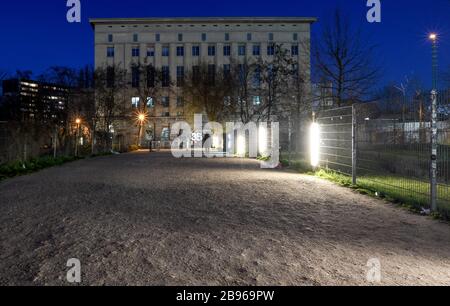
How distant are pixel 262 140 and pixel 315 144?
10.5m

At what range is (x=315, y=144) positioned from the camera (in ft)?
57.3

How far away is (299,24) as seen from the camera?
80.6 m

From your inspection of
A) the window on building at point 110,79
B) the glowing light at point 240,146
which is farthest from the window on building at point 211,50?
the glowing light at point 240,146

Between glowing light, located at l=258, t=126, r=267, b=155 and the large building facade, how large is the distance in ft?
170

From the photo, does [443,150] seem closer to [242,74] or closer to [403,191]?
[403,191]

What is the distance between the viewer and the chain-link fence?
7.84 m

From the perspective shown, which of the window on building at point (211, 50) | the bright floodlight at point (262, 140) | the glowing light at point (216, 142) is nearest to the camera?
the bright floodlight at point (262, 140)

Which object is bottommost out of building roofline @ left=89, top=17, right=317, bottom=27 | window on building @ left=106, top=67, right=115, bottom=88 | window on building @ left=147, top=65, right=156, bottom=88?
window on building @ left=106, top=67, right=115, bottom=88

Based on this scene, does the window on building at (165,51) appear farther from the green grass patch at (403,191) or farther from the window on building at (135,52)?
the green grass patch at (403,191)

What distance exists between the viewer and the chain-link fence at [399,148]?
7840 millimetres

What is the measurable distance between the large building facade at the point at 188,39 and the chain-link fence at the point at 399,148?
67601 mm

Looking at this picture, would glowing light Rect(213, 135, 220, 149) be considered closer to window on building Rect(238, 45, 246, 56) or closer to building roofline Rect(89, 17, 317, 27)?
window on building Rect(238, 45, 246, 56)

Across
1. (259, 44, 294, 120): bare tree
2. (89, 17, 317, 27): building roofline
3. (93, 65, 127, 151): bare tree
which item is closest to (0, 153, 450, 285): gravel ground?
(259, 44, 294, 120): bare tree

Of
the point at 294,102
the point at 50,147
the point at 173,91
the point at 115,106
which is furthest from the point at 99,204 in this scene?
the point at 173,91
